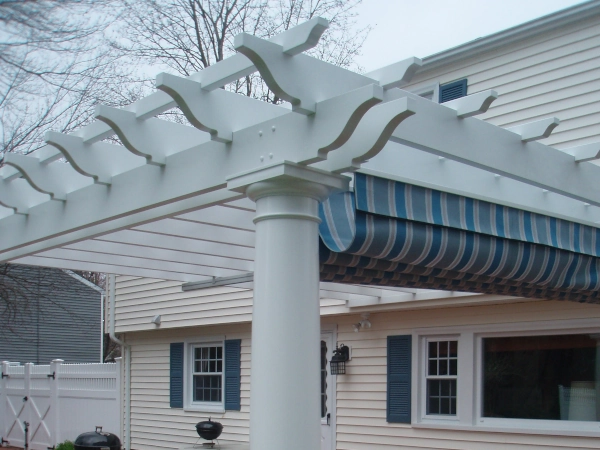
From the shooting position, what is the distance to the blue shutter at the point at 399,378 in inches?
378

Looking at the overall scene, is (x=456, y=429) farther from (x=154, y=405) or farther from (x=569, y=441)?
(x=154, y=405)

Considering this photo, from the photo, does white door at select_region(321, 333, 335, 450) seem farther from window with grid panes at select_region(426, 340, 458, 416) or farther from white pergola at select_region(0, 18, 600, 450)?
white pergola at select_region(0, 18, 600, 450)

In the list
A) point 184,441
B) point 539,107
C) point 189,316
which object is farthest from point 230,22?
point 539,107

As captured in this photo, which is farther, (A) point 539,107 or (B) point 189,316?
(B) point 189,316

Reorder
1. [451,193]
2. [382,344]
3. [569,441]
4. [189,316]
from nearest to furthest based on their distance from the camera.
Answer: [451,193] < [569,441] < [382,344] < [189,316]

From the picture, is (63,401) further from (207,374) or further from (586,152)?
(586,152)

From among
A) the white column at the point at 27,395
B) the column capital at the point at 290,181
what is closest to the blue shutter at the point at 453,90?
the column capital at the point at 290,181

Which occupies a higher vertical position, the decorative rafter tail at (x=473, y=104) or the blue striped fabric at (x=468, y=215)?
the decorative rafter tail at (x=473, y=104)

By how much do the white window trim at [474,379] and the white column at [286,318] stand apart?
17.2ft

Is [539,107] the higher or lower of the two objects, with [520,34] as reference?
lower

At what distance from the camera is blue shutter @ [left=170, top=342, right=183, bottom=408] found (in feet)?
43.7

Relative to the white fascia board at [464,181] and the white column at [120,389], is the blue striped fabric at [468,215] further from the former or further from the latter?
the white column at [120,389]

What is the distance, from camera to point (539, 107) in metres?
8.91

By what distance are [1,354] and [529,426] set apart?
1949 centimetres
